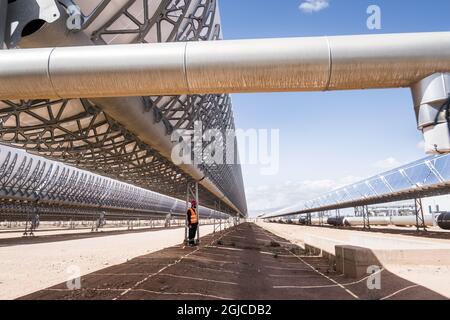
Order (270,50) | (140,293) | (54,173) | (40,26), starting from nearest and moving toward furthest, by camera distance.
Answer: (270,50), (40,26), (140,293), (54,173)

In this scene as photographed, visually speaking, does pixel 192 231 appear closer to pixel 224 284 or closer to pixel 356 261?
pixel 224 284

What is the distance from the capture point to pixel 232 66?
5.17 meters

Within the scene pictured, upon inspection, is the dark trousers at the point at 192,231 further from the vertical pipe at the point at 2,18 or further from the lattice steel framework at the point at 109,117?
the vertical pipe at the point at 2,18

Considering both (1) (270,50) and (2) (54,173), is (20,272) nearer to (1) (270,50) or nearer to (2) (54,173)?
(1) (270,50)

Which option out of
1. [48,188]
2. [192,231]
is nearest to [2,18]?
[192,231]

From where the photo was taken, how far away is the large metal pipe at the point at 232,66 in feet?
16.5

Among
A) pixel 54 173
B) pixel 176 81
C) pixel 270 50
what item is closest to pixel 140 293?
pixel 176 81

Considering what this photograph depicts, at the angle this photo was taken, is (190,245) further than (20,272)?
Yes

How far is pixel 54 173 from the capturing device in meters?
55.1

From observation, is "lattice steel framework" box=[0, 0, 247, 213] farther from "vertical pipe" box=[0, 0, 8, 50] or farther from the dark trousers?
the dark trousers

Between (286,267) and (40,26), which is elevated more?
(40,26)

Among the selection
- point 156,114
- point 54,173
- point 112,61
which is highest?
point 54,173

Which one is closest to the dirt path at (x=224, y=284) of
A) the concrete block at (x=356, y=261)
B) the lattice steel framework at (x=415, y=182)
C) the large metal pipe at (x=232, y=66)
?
the concrete block at (x=356, y=261)

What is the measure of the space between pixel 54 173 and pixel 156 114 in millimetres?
51417
